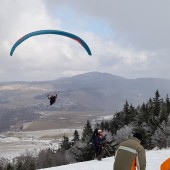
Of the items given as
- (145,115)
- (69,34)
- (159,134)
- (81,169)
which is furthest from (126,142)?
(145,115)

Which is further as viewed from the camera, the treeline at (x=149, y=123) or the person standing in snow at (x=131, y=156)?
the treeline at (x=149, y=123)

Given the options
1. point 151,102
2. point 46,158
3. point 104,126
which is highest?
point 151,102

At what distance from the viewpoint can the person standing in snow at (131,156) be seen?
736cm

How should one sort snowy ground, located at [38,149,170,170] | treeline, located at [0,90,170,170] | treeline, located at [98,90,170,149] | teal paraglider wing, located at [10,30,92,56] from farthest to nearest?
treeline, located at [0,90,170,170], treeline, located at [98,90,170,149], teal paraglider wing, located at [10,30,92,56], snowy ground, located at [38,149,170,170]

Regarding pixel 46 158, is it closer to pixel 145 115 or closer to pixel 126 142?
pixel 145 115

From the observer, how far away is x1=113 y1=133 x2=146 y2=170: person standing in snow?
736cm

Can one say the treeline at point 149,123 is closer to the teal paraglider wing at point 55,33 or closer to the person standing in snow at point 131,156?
the teal paraglider wing at point 55,33

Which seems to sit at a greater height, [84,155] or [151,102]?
[151,102]

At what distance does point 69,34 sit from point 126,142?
1369cm

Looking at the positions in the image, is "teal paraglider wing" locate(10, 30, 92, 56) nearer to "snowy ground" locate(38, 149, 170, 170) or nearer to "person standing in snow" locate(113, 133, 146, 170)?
"snowy ground" locate(38, 149, 170, 170)

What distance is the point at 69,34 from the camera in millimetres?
20453

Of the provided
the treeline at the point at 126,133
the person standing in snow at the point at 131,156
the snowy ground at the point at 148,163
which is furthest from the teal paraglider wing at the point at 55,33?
the treeline at the point at 126,133

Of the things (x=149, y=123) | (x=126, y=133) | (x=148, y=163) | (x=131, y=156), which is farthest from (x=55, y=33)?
(x=126, y=133)

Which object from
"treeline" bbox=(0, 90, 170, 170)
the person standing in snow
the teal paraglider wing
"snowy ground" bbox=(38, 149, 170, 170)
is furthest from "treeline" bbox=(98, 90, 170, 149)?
the person standing in snow
